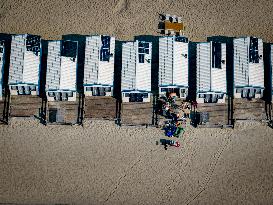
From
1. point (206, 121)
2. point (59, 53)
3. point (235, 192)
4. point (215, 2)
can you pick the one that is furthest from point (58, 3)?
point (235, 192)

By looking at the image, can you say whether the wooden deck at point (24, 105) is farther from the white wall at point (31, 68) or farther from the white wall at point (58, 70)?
the white wall at point (58, 70)

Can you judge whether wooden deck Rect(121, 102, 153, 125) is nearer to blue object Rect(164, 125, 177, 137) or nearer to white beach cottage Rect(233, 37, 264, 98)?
blue object Rect(164, 125, 177, 137)

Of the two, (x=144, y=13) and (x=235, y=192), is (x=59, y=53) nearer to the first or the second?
(x=144, y=13)

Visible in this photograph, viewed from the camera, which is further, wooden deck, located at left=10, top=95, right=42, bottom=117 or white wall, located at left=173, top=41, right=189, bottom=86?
wooden deck, located at left=10, top=95, right=42, bottom=117

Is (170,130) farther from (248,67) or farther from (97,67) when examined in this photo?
(248,67)

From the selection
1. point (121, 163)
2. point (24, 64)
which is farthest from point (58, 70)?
point (121, 163)

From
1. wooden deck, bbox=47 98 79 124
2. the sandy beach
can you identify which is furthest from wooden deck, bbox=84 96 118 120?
wooden deck, bbox=47 98 79 124

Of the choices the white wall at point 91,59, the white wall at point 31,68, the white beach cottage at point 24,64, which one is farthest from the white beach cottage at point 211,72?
the white beach cottage at point 24,64
